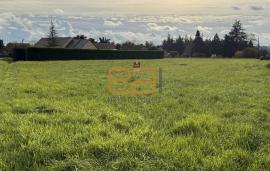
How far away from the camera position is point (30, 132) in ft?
22.7

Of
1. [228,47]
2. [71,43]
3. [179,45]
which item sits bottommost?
[228,47]

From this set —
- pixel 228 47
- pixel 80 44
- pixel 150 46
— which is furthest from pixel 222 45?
pixel 80 44

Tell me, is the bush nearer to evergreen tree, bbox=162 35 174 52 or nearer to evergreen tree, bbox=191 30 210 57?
evergreen tree, bbox=191 30 210 57

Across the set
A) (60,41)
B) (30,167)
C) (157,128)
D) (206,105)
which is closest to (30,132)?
(30,167)

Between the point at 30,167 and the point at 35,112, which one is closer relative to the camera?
the point at 30,167

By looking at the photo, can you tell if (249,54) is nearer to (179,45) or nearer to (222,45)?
(222,45)

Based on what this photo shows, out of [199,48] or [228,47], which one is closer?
[228,47]

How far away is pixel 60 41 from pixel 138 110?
99.0 m

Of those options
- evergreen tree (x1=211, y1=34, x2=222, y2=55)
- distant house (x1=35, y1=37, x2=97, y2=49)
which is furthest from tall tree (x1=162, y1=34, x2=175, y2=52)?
distant house (x1=35, y1=37, x2=97, y2=49)

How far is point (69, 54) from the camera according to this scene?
5741 cm

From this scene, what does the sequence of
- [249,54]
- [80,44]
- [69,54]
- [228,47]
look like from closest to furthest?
[69,54] < [249,54] < [80,44] < [228,47]

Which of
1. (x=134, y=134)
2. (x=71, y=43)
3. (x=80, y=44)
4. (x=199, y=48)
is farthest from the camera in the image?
(x=199, y=48)

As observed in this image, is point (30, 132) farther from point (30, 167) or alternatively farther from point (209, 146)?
point (209, 146)

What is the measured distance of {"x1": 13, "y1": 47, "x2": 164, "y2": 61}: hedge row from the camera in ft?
167
